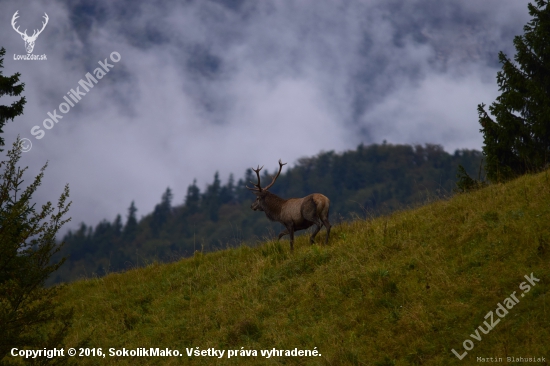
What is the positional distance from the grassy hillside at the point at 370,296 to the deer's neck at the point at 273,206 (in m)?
1.44

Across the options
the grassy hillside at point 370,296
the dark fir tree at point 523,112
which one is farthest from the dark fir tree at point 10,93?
the dark fir tree at point 523,112

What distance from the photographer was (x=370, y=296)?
1009 centimetres

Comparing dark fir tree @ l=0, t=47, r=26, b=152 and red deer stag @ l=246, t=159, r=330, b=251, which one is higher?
dark fir tree @ l=0, t=47, r=26, b=152

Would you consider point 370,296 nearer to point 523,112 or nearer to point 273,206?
point 273,206

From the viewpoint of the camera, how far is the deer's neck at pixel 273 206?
1612 centimetres

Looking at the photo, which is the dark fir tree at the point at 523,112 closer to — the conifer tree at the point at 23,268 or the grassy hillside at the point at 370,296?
the grassy hillside at the point at 370,296

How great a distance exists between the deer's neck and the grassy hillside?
144cm

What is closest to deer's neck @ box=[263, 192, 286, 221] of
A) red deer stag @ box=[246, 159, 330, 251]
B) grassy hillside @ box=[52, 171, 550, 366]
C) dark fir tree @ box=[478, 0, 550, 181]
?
red deer stag @ box=[246, 159, 330, 251]

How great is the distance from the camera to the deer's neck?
52.9ft

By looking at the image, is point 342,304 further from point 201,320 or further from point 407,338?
point 201,320

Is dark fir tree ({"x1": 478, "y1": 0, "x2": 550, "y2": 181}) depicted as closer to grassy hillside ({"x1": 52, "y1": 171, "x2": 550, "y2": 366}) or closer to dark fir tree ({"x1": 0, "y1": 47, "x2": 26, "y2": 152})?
grassy hillside ({"x1": 52, "y1": 171, "x2": 550, "y2": 366})

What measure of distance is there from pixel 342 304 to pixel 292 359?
1.74 m

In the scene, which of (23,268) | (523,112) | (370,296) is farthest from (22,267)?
(523,112)

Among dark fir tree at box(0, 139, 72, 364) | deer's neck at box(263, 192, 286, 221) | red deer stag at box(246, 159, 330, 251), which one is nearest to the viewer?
dark fir tree at box(0, 139, 72, 364)
